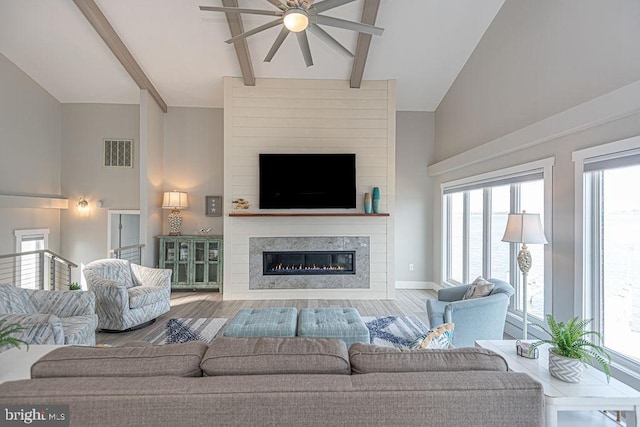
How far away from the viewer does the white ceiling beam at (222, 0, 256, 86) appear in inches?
166

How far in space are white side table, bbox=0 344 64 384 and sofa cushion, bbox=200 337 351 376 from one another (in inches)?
38.0

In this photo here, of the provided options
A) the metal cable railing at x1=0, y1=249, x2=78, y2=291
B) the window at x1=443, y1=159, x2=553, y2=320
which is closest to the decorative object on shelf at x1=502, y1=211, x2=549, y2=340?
the window at x1=443, y1=159, x2=553, y2=320

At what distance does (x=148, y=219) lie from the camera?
5770mm

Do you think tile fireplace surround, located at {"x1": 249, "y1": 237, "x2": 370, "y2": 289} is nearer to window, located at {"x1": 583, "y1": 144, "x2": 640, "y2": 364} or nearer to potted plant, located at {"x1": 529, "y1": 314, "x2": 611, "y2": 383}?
window, located at {"x1": 583, "y1": 144, "x2": 640, "y2": 364}

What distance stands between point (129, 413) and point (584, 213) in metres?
3.62

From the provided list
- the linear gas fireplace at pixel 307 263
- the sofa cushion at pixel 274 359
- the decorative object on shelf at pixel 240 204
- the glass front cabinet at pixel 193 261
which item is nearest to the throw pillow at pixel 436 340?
the sofa cushion at pixel 274 359

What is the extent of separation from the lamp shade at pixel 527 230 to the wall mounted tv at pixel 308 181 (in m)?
2.63

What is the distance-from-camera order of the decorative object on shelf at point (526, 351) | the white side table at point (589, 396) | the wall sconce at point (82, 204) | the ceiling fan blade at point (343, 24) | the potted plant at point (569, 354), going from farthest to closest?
1. the wall sconce at point (82, 204)
2. the ceiling fan blade at point (343, 24)
3. the decorative object on shelf at point (526, 351)
4. the potted plant at point (569, 354)
5. the white side table at point (589, 396)

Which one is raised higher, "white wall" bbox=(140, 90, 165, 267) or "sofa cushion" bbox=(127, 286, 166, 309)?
"white wall" bbox=(140, 90, 165, 267)

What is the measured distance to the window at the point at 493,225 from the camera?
3648 millimetres

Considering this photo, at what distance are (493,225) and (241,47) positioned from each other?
4394 millimetres

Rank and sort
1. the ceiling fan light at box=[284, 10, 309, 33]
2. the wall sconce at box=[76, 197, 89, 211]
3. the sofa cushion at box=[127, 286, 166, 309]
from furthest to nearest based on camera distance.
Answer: the wall sconce at box=[76, 197, 89, 211] → the sofa cushion at box=[127, 286, 166, 309] → the ceiling fan light at box=[284, 10, 309, 33]

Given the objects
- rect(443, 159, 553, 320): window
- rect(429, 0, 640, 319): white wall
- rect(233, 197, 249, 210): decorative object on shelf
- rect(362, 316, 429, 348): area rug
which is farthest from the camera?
rect(233, 197, 249, 210): decorative object on shelf

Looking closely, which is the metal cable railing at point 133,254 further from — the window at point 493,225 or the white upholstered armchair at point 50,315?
the window at point 493,225
